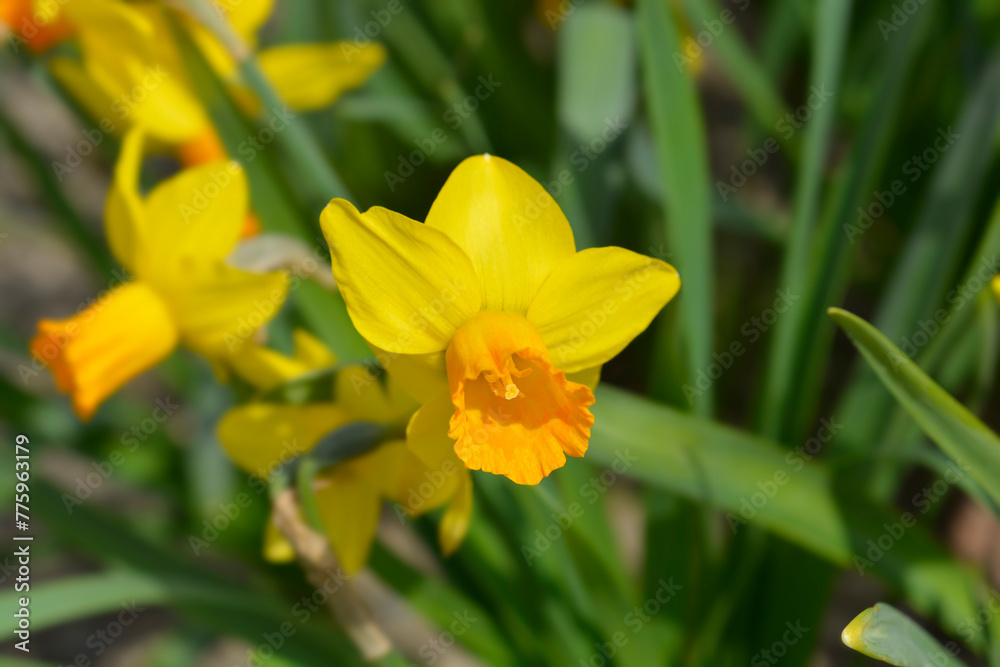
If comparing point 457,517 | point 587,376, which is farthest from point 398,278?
point 457,517

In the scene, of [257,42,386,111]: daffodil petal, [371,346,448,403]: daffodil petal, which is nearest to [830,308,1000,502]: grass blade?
[371,346,448,403]: daffodil petal

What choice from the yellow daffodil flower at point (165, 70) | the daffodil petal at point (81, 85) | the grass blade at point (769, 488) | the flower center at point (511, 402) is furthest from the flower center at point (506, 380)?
the daffodil petal at point (81, 85)

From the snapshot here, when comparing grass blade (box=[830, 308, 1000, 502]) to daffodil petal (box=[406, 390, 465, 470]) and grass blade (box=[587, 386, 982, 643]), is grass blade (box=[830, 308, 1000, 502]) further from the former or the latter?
daffodil petal (box=[406, 390, 465, 470])

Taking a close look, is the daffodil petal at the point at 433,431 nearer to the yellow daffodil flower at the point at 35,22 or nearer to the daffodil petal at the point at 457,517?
the daffodil petal at the point at 457,517

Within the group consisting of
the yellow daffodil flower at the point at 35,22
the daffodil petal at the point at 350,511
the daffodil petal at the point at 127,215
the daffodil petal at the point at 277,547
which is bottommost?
the daffodil petal at the point at 277,547

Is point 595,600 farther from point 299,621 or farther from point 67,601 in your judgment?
point 67,601
